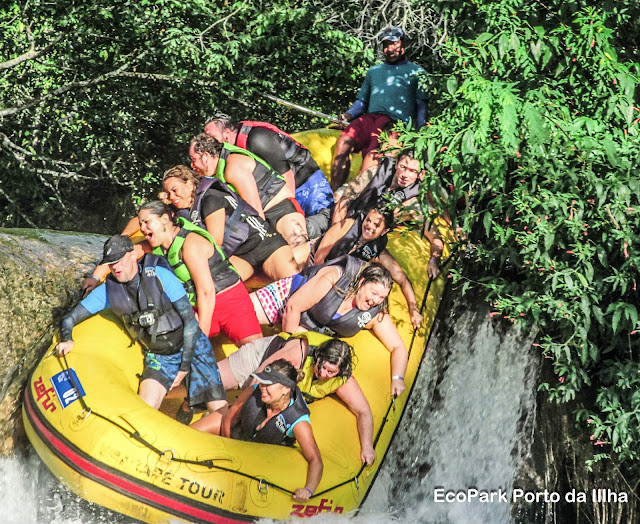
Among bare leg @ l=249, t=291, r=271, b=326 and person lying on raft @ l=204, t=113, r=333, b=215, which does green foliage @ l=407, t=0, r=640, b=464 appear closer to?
bare leg @ l=249, t=291, r=271, b=326

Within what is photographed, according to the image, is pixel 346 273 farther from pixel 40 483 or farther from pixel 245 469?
pixel 40 483

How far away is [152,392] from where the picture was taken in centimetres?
487

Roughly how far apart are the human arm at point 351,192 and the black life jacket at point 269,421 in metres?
1.68

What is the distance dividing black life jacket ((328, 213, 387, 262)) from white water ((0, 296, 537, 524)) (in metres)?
0.67

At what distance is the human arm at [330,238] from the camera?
5773 millimetres

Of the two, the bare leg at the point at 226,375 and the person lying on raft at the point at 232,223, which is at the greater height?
the person lying on raft at the point at 232,223

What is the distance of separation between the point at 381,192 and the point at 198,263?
65.1 inches

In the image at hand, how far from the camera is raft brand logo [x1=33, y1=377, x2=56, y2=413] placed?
15.5 feet

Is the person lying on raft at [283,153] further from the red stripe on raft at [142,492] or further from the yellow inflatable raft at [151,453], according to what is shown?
the red stripe on raft at [142,492]

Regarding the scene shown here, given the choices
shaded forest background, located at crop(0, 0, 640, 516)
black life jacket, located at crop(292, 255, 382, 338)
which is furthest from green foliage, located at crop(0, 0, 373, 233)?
black life jacket, located at crop(292, 255, 382, 338)

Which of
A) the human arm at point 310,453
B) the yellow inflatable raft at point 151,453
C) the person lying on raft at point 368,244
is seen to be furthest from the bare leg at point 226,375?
the person lying on raft at point 368,244

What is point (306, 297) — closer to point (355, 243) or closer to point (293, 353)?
point (293, 353)

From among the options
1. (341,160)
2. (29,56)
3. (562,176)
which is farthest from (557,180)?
(29,56)

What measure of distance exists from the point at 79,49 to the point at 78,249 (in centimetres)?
281
